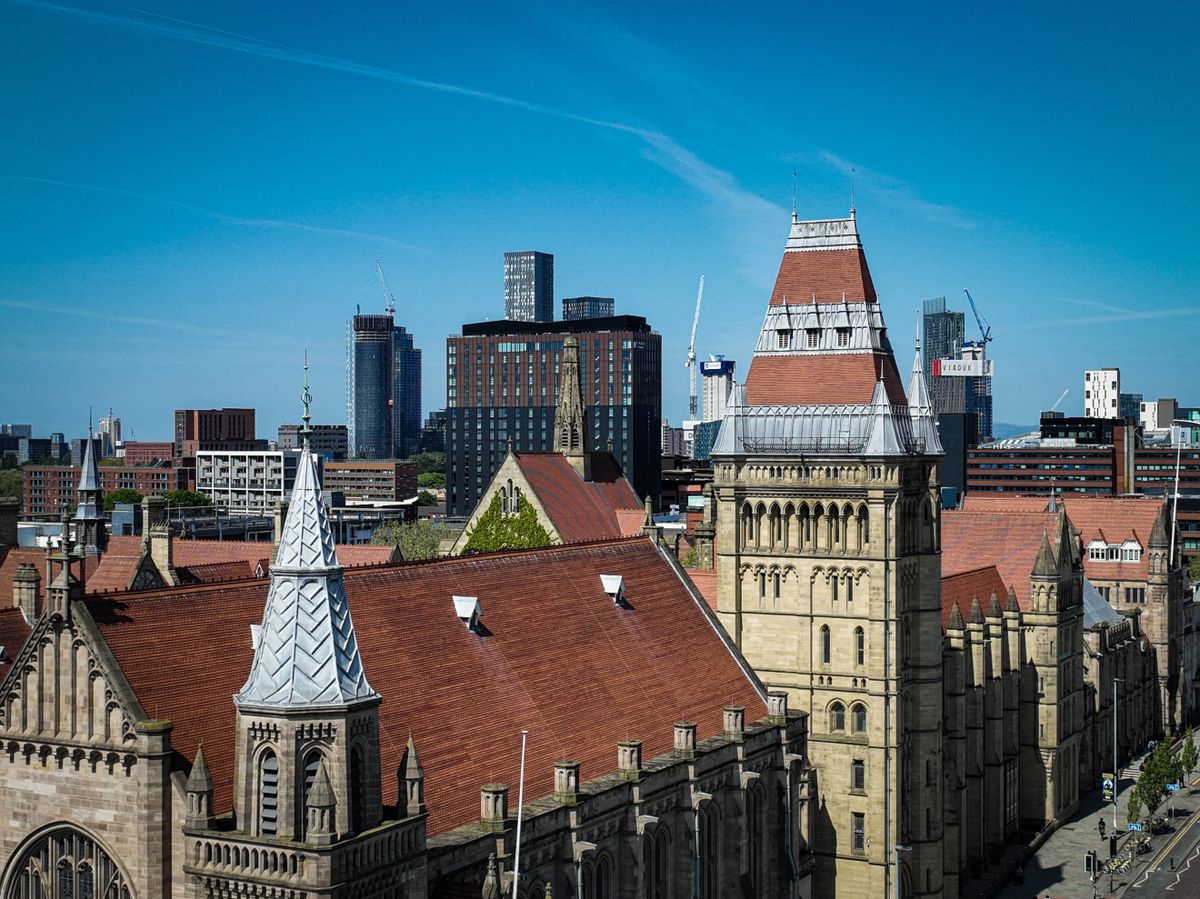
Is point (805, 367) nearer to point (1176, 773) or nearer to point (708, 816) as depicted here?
point (708, 816)

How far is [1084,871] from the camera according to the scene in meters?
99.6

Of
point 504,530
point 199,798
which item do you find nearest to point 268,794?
point 199,798

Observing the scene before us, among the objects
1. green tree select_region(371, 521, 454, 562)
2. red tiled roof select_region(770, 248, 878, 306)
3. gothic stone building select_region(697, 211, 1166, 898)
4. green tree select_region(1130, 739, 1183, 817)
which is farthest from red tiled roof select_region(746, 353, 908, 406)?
green tree select_region(371, 521, 454, 562)

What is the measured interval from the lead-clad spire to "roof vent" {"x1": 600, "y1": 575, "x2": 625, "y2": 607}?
27.1 meters

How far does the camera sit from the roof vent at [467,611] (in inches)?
2336

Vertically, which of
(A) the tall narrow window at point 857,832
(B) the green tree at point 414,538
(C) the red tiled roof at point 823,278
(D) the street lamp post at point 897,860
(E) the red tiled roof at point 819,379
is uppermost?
(C) the red tiled roof at point 823,278

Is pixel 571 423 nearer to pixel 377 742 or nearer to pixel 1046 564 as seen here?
pixel 1046 564

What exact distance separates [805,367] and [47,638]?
1751 inches

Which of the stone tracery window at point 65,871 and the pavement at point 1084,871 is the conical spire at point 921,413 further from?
the stone tracery window at point 65,871

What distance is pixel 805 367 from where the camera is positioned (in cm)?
7975

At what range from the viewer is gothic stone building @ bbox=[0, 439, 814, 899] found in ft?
137

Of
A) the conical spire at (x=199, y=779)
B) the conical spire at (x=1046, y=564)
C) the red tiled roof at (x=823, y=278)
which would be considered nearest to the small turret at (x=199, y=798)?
the conical spire at (x=199, y=779)

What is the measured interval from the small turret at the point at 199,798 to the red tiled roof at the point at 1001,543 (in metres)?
80.2

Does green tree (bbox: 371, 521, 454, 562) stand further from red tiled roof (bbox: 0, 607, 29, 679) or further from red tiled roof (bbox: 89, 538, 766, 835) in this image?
red tiled roof (bbox: 0, 607, 29, 679)
